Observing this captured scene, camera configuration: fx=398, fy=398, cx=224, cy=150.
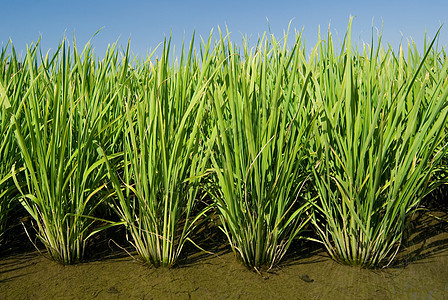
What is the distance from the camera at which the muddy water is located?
135 centimetres

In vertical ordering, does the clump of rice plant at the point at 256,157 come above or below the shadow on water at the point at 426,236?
above

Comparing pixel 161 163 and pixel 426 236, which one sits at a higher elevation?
pixel 161 163

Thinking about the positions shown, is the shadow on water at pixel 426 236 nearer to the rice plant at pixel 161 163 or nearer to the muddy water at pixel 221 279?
the muddy water at pixel 221 279

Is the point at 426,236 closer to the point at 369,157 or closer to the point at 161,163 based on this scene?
the point at 369,157

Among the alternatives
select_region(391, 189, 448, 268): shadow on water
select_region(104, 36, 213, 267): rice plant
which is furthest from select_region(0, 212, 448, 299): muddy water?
select_region(104, 36, 213, 267): rice plant

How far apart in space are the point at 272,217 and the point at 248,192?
13cm

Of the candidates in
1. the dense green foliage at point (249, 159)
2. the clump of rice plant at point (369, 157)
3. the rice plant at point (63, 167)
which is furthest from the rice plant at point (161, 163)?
the clump of rice plant at point (369, 157)

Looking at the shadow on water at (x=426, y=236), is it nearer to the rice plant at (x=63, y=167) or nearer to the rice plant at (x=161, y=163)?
the rice plant at (x=161, y=163)

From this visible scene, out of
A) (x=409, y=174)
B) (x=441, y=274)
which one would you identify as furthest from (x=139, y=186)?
(x=441, y=274)

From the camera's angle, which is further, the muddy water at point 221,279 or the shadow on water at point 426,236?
the shadow on water at point 426,236

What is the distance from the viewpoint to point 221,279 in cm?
144

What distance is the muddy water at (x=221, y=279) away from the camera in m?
1.35

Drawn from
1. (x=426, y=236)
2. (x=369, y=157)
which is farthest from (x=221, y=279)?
(x=426, y=236)

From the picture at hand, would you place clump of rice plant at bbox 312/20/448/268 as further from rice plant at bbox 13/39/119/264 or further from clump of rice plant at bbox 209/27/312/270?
rice plant at bbox 13/39/119/264
